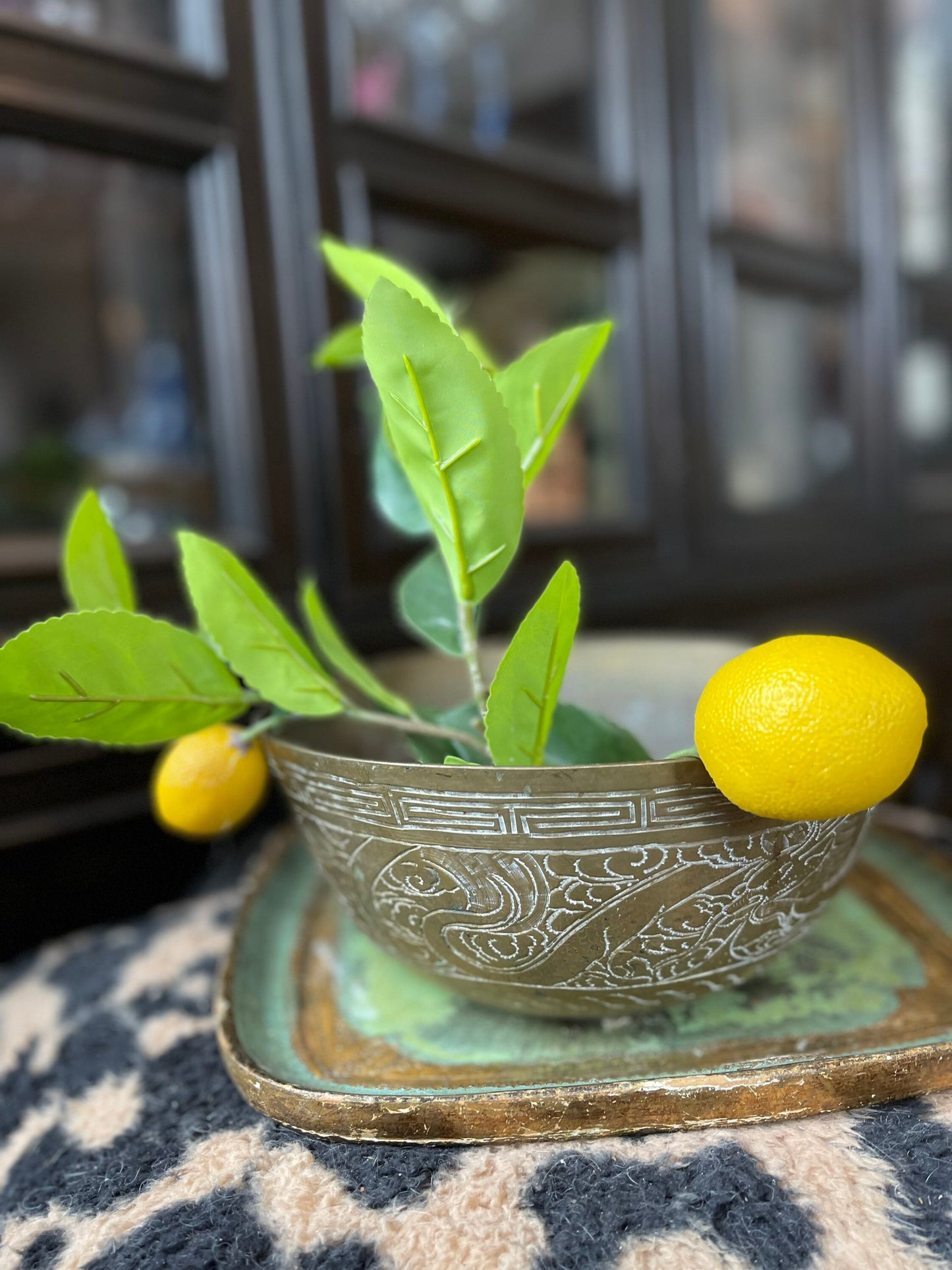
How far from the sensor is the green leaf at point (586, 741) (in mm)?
326

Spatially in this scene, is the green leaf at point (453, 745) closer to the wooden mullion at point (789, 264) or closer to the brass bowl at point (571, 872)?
the brass bowl at point (571, 872)

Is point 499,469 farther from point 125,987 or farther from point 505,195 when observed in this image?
point 505,195

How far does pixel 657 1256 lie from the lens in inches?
9.4

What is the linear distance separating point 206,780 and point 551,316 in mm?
582

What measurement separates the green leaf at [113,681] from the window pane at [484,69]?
Answer: 47 cm

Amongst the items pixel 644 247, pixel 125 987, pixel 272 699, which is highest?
pixel 644 247

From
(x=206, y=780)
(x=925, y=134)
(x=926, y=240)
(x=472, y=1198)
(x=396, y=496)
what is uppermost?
(x=925, y=134)

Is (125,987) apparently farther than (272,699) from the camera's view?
Yes

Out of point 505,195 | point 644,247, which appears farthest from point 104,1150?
point 644,247

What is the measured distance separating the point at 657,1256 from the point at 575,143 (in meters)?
0.79

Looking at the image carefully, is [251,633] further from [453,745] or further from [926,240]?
[926,240]

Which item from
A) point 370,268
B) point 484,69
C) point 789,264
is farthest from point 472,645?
point 789,264

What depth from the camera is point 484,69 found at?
734mm

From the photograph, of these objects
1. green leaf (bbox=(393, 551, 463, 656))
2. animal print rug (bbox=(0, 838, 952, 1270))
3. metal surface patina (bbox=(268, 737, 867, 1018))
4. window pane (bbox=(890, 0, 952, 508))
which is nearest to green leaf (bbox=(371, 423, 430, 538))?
→ green leaf (bbox=(393, 551, 463, 656))
